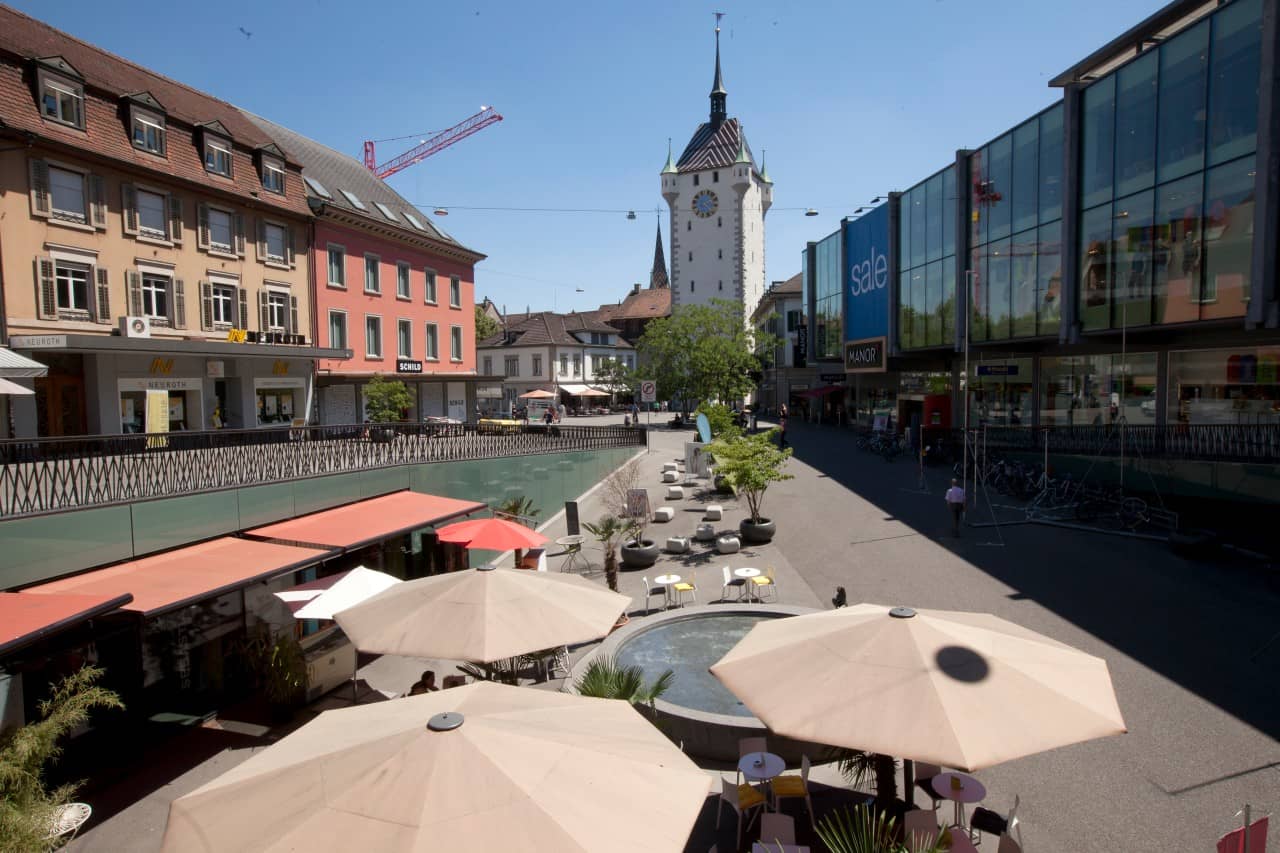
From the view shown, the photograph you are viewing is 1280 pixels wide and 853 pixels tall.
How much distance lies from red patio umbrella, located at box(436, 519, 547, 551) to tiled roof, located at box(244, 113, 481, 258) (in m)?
22.3

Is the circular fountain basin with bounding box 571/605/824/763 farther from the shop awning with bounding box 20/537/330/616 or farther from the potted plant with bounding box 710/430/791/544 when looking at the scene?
the potted plant with bounding box 710/430/791/544

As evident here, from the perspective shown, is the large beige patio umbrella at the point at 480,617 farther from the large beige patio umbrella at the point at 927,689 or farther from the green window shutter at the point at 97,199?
the green window shutter at the point at 97,199

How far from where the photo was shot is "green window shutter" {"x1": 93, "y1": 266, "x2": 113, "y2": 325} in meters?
21.0

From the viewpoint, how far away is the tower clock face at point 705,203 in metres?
79.4

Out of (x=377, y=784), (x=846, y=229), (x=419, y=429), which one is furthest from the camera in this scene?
(x=846, y=229)

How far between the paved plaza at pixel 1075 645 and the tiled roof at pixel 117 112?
54.9ft

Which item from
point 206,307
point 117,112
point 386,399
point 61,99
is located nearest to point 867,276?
point 386,399

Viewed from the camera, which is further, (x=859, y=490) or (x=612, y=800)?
(x=859, y=490)

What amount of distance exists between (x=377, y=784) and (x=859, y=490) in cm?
2275

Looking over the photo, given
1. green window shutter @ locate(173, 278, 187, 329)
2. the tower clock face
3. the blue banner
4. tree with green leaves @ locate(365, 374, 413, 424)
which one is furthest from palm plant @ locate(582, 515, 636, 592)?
the tower clock face

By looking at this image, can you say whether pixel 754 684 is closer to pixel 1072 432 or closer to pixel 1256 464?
pixel 1256 464

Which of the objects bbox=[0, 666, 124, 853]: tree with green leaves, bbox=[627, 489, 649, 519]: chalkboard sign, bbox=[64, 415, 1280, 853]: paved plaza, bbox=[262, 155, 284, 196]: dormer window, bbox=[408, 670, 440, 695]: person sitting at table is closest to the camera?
bbox=[0, 666, 124, 853]: tree with green leaves

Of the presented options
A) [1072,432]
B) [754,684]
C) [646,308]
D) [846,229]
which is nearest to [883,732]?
[754,684]

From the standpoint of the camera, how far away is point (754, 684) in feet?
17.8
